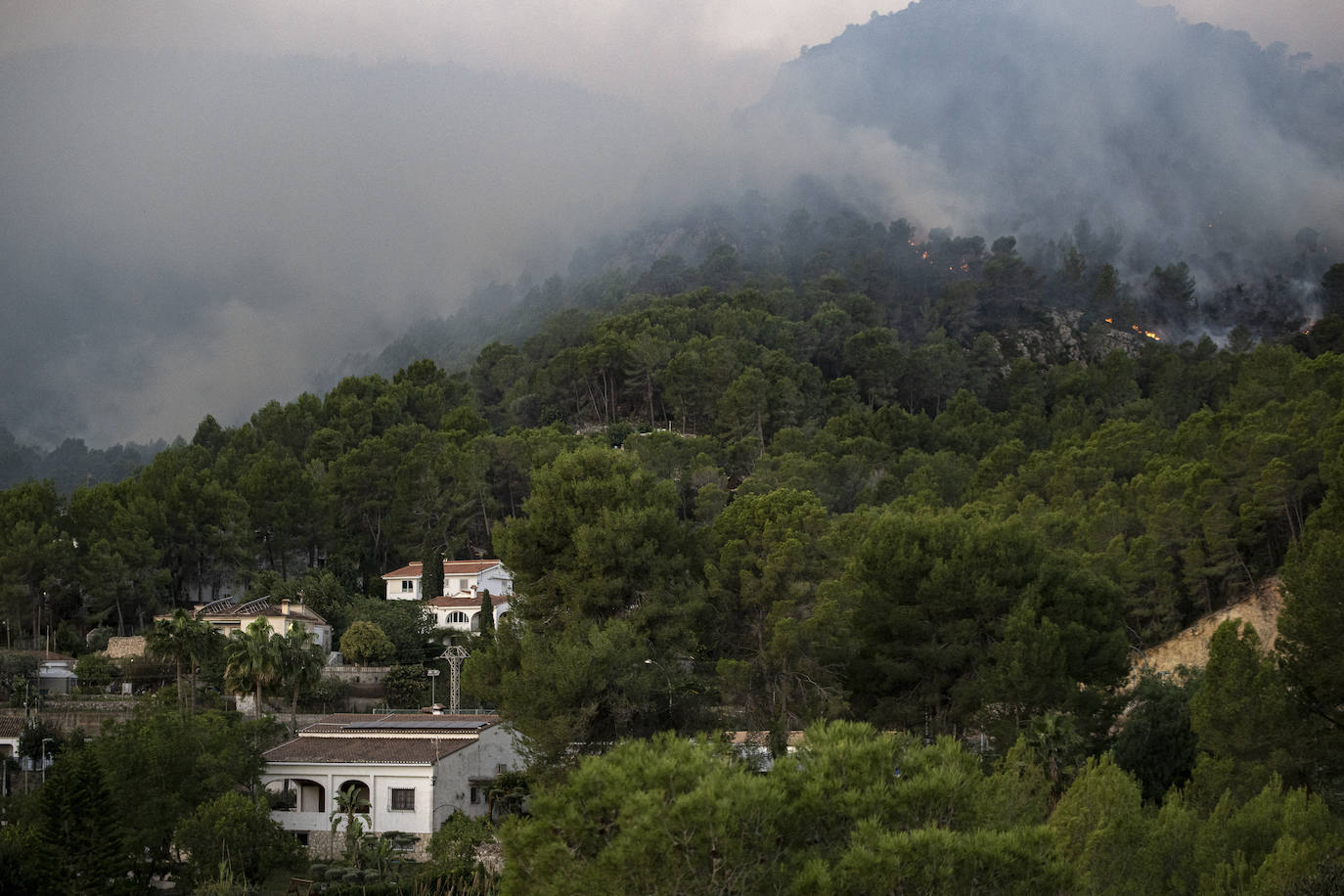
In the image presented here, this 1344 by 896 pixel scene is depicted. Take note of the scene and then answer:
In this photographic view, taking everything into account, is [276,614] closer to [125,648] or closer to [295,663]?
[125,648]

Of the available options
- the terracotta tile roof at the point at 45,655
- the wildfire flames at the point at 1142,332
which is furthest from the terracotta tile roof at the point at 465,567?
the wildfire flames at the point at 1142,332

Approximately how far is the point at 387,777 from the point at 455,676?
8905 millimetres

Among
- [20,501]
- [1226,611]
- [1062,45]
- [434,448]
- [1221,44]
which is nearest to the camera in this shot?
[1226,611]

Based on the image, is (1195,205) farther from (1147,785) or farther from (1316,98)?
(1147,785)

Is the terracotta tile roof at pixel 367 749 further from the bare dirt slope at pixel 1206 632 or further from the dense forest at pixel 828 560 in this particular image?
the bare dirt slope at pixel 1206 632

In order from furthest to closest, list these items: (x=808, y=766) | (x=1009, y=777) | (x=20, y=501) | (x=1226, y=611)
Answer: (x=20, y=501) < (x=1226, y=611) < (x=1009, y=777) < (x=808, y=766)

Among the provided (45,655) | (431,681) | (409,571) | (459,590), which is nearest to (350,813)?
(431,681)

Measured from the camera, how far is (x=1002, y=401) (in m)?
81.1

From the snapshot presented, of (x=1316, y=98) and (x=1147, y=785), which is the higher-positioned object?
(x=1316, y=98)

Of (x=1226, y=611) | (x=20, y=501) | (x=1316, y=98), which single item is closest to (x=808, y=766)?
(x=1226, y=611)

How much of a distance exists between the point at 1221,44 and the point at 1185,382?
11137 cm

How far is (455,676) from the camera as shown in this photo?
3781cm

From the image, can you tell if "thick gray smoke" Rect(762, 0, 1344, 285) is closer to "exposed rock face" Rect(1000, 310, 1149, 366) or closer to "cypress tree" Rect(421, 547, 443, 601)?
"exposed rock face" Rect(1000, 310, 1149, 366)

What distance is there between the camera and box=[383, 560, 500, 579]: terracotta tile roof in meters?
54.0
